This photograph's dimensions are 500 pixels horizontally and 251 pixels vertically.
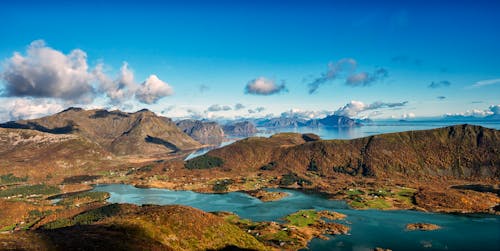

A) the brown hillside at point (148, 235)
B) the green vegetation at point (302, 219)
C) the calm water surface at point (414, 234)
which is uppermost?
the brown hillside at point (148, 235)

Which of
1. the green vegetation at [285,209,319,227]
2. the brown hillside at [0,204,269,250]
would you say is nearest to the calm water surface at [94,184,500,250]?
the green vegetation at [285,209,319,227]

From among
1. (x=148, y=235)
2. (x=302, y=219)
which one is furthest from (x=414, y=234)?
(x=148, y=235)

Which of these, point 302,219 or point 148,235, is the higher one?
point 148,235

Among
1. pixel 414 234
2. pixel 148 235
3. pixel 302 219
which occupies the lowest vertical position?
pixel 414 234

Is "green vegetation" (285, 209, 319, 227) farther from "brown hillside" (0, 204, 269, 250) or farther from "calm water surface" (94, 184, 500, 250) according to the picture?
"brown hillside" (0, 204, 269, 250)

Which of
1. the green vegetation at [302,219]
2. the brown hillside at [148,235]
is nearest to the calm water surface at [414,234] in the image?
the green vegetation at [302,219]

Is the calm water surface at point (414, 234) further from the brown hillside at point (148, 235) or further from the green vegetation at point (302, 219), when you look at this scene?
the brown hillside at point (148, 235)

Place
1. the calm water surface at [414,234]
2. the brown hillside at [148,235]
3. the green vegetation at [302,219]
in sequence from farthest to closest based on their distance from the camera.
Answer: the green vegetation at [302,219] < the calm water surface at [414,234] < the brown hillside at [148,235]

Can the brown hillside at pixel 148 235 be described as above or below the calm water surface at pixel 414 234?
above

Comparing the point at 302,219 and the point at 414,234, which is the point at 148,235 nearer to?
the point at 302,219

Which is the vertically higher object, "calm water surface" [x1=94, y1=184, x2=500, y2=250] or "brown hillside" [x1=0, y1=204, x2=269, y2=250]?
"brown hillside" [x1=0, y1=204, x2=269, y2=250]

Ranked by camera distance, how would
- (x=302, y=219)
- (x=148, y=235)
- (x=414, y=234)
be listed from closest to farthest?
(x=148, y=235), (x=414, y=234), (x=302, y=219)

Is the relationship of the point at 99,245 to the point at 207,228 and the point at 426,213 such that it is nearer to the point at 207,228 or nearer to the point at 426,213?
the point at 207,228
